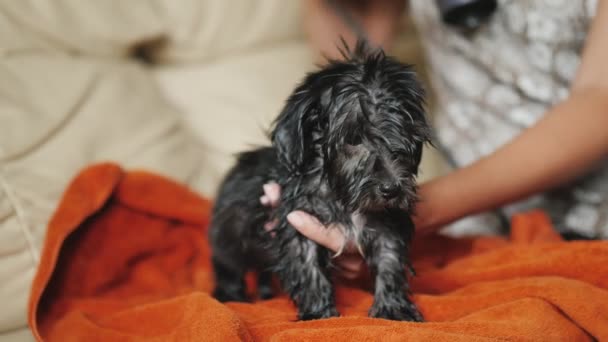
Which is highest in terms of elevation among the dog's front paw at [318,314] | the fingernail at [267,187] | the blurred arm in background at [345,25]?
the blurred arm in background at [345,25]

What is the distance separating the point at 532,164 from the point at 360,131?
67cm

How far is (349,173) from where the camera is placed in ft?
4.69

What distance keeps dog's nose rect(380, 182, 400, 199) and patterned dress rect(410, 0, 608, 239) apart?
0.97 meters

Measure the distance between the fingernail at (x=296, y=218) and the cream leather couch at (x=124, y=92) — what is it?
930mm

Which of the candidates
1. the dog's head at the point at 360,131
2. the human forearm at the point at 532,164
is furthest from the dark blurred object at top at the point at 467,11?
Result: the dog's head at the point at 360,131

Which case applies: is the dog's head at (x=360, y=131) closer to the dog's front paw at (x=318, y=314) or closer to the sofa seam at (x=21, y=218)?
the dog's front paw at (x=318, y=314)

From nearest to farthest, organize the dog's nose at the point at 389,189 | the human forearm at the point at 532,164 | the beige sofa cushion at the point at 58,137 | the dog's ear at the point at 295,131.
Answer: the dog's nose at the point at 389,189
the dog's ear at the point at 295,131
the human forearm at the point at 532,164
the beige sofa cushion at the point at 58,137

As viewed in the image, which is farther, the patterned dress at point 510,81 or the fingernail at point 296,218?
the patterned dress at point 510,81

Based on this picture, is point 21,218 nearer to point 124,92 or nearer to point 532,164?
point 124,92

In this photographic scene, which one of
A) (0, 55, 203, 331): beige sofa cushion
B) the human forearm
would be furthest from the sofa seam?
the human forearm

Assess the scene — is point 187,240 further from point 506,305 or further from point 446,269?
point 506,305

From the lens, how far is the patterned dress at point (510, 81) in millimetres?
1987

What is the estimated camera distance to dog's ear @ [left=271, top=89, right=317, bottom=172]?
4.76 ft

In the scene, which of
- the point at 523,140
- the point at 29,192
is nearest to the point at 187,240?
the point at 29,192
